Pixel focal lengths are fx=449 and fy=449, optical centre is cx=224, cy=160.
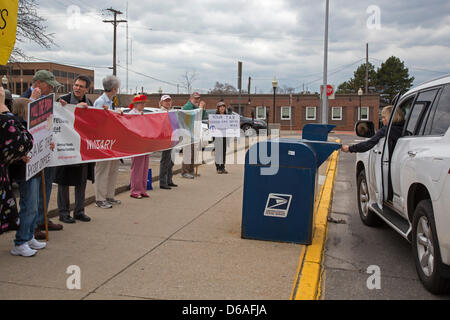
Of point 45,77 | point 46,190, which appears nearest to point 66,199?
point 46,190

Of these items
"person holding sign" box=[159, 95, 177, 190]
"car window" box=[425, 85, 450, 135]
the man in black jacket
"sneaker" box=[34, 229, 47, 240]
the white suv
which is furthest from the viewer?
"person holding sign" box=[159, 95, 177, 190]

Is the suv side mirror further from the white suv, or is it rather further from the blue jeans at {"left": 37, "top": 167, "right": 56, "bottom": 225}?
the blue jeans at {"left": 37, "top": 167, "right": 56, "bottom": 225}

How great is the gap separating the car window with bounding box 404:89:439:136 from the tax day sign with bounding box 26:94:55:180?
163 inches

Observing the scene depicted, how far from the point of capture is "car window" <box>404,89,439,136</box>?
4761mm

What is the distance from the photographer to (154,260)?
4.70 metres

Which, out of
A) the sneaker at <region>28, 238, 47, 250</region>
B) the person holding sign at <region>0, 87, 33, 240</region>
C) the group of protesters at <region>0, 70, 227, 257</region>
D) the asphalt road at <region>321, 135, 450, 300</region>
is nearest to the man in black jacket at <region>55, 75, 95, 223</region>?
the group of protesters at <region>0, 70, 227, 257</region>

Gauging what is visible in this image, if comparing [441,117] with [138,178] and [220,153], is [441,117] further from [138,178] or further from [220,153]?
[220,153]

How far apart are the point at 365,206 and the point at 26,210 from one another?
15.5 ft

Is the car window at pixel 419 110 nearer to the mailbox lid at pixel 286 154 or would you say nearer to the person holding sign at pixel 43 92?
the mailbox lid at pixel 286 154

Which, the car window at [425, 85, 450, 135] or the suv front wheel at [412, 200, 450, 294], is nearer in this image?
the suv front wheel at [412, 200, 450, 294]

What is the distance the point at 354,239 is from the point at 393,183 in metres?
1.18

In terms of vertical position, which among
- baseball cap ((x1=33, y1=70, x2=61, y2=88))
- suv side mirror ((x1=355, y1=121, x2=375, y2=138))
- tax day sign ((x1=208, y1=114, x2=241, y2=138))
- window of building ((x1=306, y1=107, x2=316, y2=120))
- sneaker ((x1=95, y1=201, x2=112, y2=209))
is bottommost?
sneaker ((x1=95, y1=201, x2=112, y2=209))

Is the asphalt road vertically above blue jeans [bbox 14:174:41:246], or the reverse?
blue jeans [bbox 14:174:41:246]
